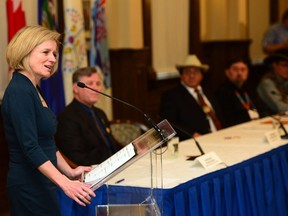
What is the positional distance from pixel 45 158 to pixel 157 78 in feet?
14.2

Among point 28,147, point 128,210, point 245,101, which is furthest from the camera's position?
point 245,101

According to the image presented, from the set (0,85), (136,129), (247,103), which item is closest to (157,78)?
(247,103)

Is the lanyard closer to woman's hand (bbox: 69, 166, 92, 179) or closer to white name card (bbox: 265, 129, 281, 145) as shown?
white name card (bbox: 265, 129, 281, 145)

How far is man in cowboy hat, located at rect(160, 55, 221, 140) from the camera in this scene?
5289 millimetres

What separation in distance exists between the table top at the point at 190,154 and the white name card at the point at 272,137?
2 centimetres

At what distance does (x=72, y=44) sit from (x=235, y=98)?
1.74 m

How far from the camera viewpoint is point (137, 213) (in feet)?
8.21

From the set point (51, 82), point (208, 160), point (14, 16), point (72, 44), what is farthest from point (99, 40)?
point (208, 160)

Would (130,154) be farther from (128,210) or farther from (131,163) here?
(128,210)

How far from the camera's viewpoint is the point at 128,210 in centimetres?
252

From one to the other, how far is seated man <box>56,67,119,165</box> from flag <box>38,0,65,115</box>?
503 millimetres

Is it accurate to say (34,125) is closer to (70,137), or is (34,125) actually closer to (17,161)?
(17,161)

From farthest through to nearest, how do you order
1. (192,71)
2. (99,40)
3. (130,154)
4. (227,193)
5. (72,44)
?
1. (192,71)
2. (99,40)
3. (72,44)
4. (227,193)
5. (130,154)

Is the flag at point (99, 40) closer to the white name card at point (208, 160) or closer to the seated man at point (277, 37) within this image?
the white name card at point (208, 160)
